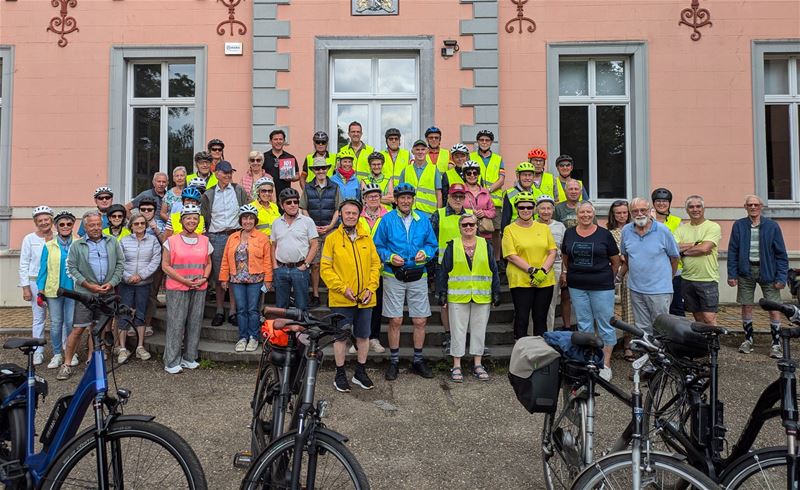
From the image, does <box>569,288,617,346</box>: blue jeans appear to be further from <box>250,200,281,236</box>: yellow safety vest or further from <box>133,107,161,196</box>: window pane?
<box>133,107,161,196</box>: window pane

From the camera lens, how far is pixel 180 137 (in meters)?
9.47

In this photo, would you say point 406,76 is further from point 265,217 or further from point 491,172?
point 265,217

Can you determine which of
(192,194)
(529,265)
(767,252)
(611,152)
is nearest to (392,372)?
(529,265)

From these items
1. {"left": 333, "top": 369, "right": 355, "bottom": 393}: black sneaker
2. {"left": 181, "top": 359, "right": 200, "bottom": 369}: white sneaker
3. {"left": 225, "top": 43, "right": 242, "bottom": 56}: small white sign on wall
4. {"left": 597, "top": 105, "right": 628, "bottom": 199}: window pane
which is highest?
{"left": 225, "top": 43, "right": 242, "bottom": 56}: small white sign on wall

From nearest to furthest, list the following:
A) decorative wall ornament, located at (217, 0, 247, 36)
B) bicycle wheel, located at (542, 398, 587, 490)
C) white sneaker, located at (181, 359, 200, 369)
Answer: bicycle wheel, located at (542, 398, 587, 490), white sneaker, located at (181, 359, 200, 369), decorative wall ornament, located at (217, 0, 247, 36)

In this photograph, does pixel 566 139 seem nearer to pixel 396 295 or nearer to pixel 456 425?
pixel 396 295

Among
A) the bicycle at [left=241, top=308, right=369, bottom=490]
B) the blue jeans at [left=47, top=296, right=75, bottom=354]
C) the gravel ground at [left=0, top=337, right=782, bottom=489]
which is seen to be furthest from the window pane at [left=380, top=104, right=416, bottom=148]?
the bicycle at [left=241, top=308, right=369, bottom=490]

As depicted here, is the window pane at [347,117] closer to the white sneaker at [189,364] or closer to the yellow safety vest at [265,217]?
the yellow safety vest at [265,217]

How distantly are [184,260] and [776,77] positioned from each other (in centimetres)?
1020

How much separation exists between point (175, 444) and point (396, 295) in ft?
10.4

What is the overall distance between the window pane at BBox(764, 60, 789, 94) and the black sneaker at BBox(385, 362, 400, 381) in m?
8.56

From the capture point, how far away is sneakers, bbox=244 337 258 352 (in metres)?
5.78

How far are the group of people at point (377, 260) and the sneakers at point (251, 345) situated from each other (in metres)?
0.01

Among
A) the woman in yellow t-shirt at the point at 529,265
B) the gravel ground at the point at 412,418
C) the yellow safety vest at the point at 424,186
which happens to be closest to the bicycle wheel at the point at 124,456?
the gravel ground at the point at 412,418
